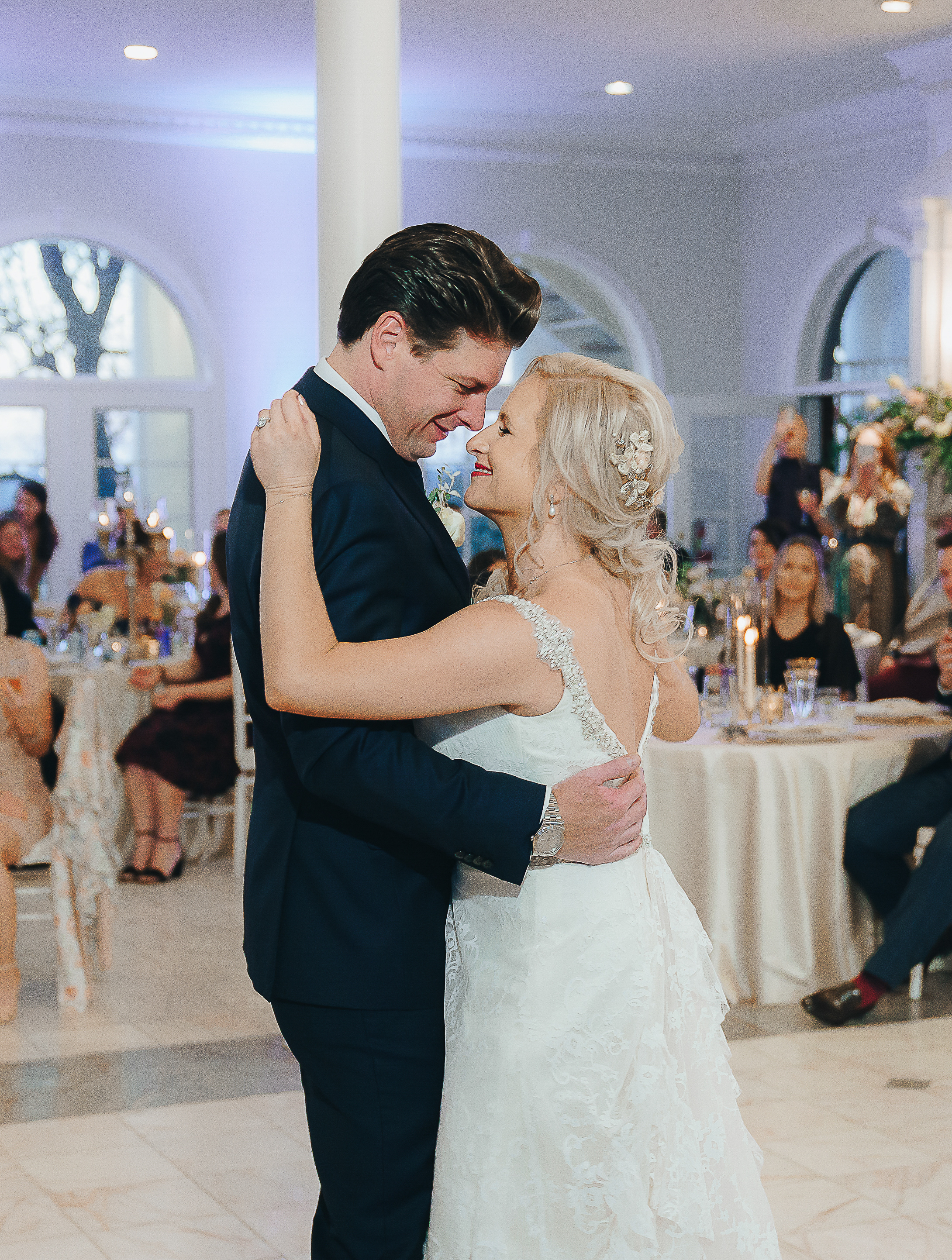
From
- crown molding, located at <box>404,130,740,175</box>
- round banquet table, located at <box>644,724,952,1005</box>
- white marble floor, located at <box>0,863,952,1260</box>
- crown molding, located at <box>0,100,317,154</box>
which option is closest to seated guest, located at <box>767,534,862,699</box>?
round banquet table, located at <box>644,724,952,1005</box>

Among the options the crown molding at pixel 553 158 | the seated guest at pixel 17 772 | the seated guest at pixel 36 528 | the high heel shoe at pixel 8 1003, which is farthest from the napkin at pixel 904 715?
the crown molding at pixel 553 158

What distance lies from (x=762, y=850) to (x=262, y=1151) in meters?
1.78

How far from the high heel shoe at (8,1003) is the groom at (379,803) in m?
2.81

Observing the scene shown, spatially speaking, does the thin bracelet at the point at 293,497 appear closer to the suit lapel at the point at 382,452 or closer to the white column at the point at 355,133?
the suit lapel at the point at 382,452

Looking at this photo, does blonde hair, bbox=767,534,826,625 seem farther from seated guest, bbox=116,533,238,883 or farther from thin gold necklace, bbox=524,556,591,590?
thin gold necklace, bbox=524,556,591,590

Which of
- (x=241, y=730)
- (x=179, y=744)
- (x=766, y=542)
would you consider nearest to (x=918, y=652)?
(x=766, y=542)

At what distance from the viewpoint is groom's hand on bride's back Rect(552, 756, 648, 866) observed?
1.87 meters

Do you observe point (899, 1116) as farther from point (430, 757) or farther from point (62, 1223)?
point (430, 757)

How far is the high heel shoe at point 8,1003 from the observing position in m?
4.48

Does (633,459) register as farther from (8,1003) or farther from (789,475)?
(789,475)

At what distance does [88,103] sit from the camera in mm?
10156

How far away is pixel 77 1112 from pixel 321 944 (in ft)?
7.09

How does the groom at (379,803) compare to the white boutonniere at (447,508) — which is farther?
the white boutonniere at (447,508)

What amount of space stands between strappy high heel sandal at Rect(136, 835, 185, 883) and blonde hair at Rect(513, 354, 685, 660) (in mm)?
4666
